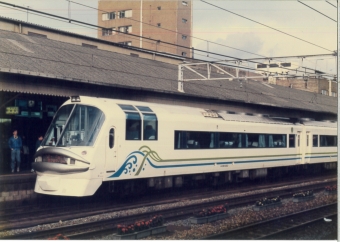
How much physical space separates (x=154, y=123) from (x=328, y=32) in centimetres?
647

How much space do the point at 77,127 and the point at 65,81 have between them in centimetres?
390

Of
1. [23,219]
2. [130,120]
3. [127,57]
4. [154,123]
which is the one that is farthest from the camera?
[127,57]

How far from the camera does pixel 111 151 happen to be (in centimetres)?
1426

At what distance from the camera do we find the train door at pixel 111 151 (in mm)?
14117

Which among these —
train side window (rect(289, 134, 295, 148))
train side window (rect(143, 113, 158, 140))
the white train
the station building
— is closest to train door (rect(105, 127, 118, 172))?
the white train

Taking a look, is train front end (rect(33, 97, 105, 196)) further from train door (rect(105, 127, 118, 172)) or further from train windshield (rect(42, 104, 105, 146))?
train door (rect(105, 127, 118, 172))

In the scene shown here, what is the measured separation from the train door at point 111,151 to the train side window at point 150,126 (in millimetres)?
1486

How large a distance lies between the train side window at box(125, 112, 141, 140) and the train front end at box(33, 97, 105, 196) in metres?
1.09

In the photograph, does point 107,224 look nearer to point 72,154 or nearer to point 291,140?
point 72,154

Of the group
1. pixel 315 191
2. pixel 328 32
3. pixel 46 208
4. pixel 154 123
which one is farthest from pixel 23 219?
pixel 315 191

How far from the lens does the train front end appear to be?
13461mm

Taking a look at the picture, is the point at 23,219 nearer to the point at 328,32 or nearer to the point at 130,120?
the point at 130,120

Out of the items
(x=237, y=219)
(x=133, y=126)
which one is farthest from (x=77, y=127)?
(x=237, y=219)

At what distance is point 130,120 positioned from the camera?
15.1 metres
